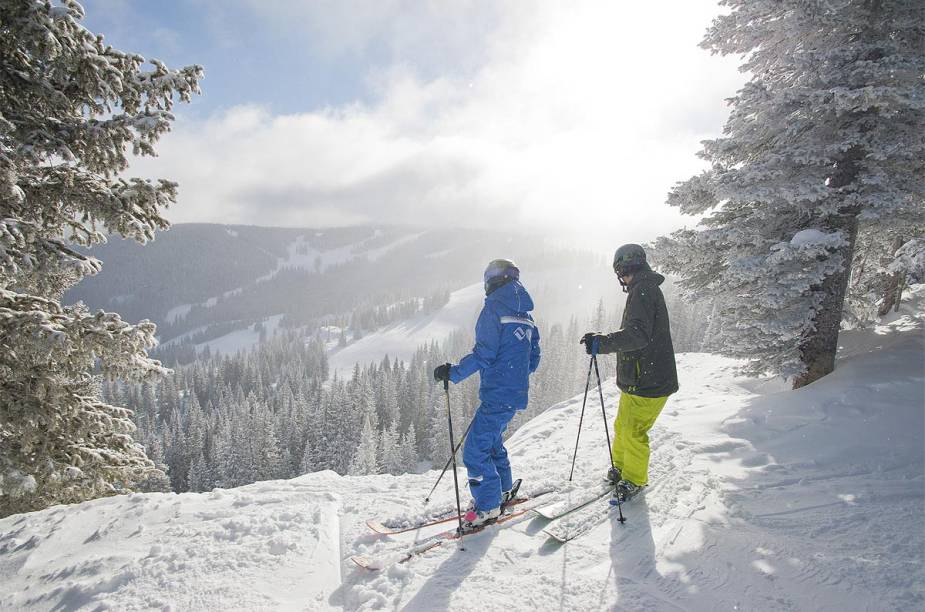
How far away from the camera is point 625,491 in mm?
5238

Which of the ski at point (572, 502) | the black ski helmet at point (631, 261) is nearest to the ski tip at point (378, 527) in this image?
the ski at point (572, 502)

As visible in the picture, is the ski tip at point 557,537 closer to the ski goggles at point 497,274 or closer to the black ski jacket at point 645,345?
the black ski jacket at point 645,345

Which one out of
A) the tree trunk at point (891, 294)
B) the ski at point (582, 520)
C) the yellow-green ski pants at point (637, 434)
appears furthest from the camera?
the tree trunk at point (891, 294)

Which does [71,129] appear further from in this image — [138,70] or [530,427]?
[530,427]

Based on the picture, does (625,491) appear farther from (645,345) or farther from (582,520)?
(645,345)

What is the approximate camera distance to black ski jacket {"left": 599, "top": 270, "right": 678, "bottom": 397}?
5.16 m

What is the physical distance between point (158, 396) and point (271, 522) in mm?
106319

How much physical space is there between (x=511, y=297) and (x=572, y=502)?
2.66 metres

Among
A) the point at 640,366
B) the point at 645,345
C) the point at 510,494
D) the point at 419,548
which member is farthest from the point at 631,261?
the point at 419,548

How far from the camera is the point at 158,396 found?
90188 mm

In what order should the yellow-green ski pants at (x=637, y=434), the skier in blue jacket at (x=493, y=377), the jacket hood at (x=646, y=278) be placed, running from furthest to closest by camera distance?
the jacket hood at (x=646, y=278), the yellow-green ski pants at (x=637, y=434), the skier in blue jacket at (x=493, y=377)

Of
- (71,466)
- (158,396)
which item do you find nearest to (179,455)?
(158,396)

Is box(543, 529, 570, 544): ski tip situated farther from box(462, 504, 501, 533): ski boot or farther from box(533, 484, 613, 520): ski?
box(462, 504, 501, 533): ski boot

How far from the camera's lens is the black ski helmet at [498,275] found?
5129 millimetres
